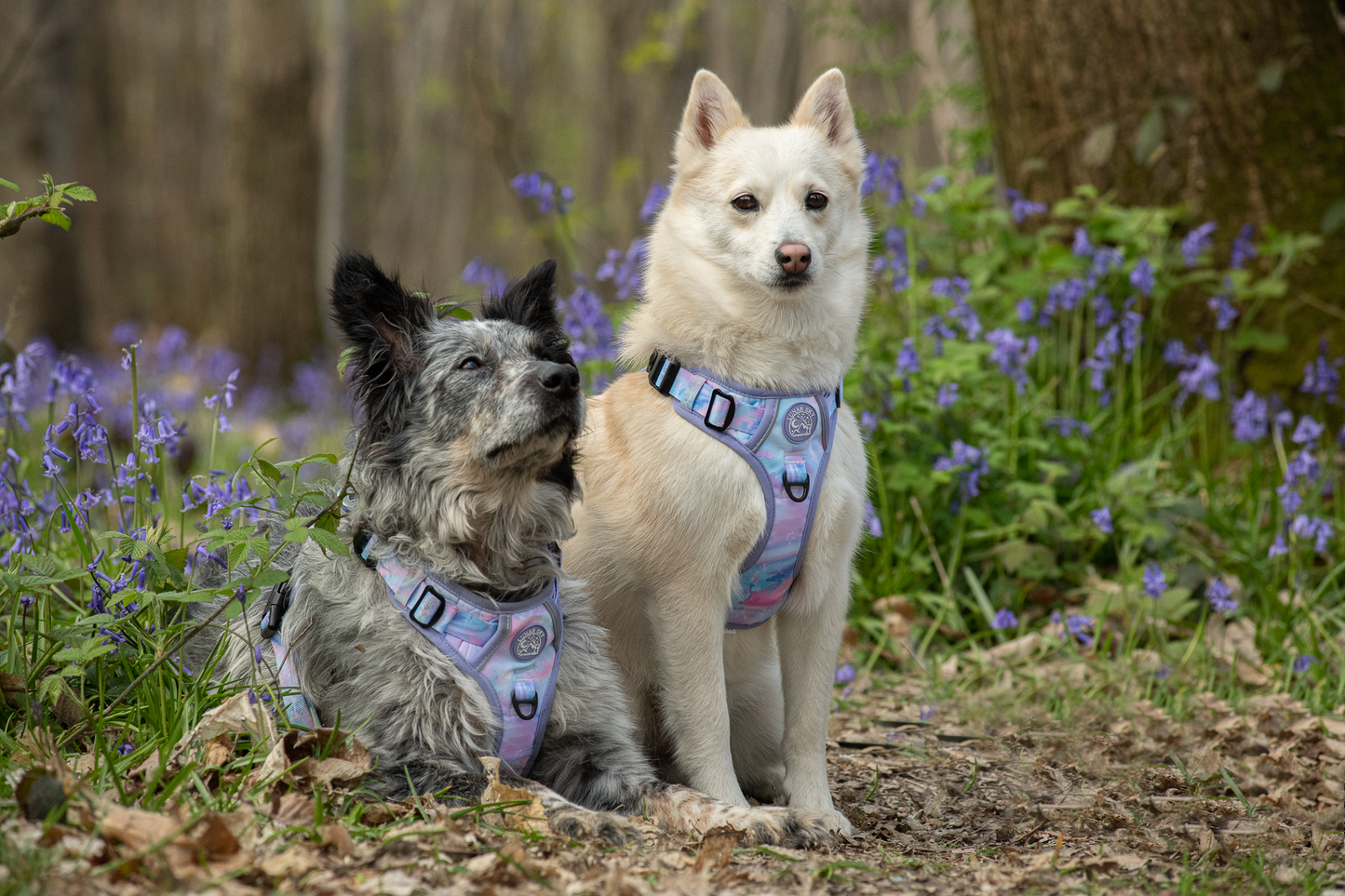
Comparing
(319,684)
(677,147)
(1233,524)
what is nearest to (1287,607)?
(1233,524)

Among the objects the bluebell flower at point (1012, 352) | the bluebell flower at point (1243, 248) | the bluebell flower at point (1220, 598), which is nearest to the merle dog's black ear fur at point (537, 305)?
the bluebell flower at point (1012, 352)

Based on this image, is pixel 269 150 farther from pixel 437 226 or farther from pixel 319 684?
pixel 437 226

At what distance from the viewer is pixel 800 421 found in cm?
317

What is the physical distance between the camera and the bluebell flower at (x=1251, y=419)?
4.77 m

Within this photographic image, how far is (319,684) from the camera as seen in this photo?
295cm

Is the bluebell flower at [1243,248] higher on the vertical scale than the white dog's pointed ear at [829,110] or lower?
higher

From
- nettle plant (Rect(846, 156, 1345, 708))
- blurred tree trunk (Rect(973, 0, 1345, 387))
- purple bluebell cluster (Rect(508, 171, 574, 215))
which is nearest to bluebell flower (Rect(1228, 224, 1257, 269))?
nettle plant (Rect(846, 156, 1345, 708))

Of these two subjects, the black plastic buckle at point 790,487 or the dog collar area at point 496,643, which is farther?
the black plastic buckle at point 790,487

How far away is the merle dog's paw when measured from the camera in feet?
8.73

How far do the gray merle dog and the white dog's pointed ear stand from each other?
3.86ft

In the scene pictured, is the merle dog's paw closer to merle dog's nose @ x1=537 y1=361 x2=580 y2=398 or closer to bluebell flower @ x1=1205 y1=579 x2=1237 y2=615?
merle dog's nose @ x1=537 y1=361 x2=580 y2=398

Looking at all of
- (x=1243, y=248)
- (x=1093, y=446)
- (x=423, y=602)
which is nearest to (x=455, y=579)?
(x=423, y=602)

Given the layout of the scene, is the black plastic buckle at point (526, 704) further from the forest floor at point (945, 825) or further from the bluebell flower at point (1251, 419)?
the bluebell flower at point (1251, 419)

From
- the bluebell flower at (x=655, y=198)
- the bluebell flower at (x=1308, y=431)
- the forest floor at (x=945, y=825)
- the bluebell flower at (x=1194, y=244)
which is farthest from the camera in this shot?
the bluebell flower at (x=1194, y=244)
